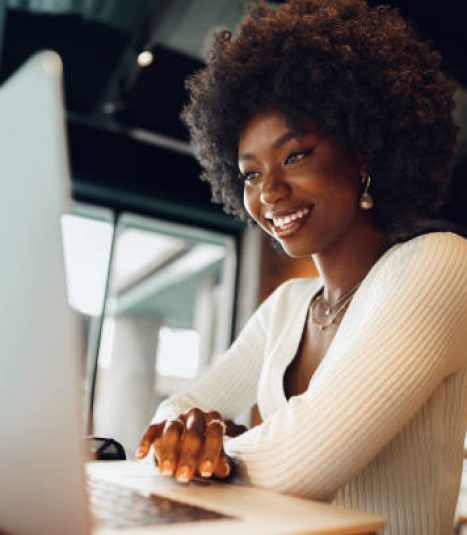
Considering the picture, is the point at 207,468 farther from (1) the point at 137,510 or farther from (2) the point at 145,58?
(2) the point at 145,58

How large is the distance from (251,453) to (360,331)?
24 cm

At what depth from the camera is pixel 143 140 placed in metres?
4.62

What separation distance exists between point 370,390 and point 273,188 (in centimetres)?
58

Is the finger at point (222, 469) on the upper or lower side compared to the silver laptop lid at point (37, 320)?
lower

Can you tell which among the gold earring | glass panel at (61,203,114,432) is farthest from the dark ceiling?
the gold earring

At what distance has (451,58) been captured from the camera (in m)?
3.31

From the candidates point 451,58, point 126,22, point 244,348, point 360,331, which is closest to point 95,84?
point 126,22

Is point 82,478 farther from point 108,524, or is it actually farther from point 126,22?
point 126,22

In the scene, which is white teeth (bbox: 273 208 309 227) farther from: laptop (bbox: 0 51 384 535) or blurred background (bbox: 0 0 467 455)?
laptop (bbox: 0 51 384 535)

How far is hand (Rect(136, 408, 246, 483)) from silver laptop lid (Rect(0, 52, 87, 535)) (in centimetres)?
39

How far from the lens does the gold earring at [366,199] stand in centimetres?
127

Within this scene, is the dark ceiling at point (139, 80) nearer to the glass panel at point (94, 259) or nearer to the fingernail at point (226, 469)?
the glass panel at point (94, 259)

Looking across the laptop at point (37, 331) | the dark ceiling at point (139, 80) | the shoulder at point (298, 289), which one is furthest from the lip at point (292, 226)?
the dark ceiling at point (139, 80)

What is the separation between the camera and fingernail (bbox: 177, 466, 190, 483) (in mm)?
727
